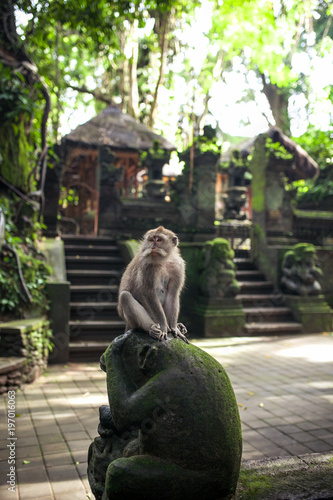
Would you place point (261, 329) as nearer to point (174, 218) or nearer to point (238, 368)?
point (238, 368)

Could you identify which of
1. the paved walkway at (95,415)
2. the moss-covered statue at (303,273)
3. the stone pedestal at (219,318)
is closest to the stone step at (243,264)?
the moss-covered statue at (303,273)

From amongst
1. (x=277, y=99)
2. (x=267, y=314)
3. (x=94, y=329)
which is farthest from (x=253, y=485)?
(x=277, y=99)

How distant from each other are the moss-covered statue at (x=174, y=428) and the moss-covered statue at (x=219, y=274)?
6244 millimetres

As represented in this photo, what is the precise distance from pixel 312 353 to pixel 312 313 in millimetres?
1968

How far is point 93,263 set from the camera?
337 inches

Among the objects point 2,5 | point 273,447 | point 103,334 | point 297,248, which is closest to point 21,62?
point 2,5

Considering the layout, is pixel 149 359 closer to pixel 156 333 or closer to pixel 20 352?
pixel 156 333

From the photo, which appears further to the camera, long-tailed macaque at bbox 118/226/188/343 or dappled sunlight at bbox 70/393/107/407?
dappled sunlight at bbox 70/393/107/407

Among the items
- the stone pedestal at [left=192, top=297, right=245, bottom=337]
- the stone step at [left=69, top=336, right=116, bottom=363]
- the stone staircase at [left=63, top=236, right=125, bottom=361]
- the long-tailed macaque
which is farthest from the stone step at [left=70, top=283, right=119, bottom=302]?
the long-tailed macaque

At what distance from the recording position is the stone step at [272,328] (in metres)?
8.34

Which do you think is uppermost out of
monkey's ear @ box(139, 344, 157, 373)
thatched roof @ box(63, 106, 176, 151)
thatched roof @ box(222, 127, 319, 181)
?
thatched roof @ box(63, 106, 176, 151)

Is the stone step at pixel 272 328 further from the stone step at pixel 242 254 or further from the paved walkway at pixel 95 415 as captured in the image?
the stone step at pixel 242 254

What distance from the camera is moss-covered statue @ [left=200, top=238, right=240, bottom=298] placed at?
8.27 metres

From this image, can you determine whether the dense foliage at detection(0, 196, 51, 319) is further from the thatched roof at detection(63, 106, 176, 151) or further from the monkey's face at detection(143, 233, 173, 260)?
the thatched roof at detection(63, 106, 176, 151)
